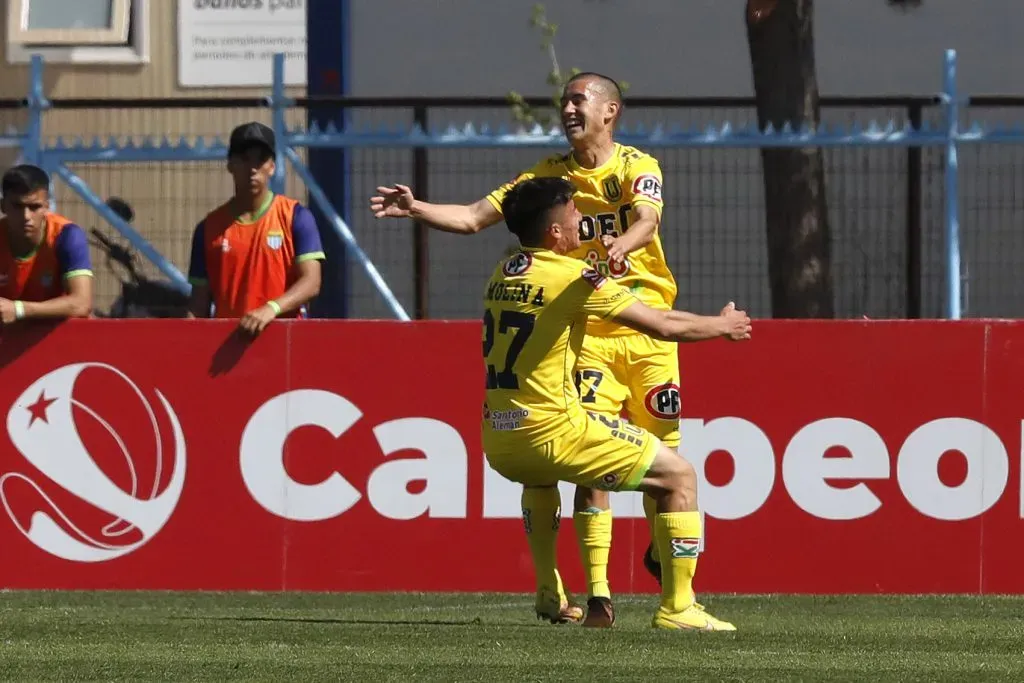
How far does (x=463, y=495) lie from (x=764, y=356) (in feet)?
5.59

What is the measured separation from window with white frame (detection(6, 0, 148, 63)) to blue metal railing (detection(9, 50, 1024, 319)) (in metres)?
5.19

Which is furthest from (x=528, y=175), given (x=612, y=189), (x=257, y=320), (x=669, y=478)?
(x=257, y=320)

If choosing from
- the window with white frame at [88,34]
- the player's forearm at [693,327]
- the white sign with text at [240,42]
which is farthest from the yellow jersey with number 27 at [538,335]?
the window with white frame at [88,34]

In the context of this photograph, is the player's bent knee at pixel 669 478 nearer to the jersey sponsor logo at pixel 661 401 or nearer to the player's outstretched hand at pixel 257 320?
the jersey sponsor logo at pixel 661 401

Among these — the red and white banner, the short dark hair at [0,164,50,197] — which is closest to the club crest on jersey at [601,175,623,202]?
the red and white banner

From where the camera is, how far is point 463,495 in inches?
398

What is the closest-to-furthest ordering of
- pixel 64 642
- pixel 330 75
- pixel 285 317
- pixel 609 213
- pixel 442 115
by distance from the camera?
pixel 64 642 → pixel 609 213 → pixel 285 317 → pixel 442 115 → pixel 330 75

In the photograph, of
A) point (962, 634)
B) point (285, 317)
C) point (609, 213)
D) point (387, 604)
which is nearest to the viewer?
point (962, 634)

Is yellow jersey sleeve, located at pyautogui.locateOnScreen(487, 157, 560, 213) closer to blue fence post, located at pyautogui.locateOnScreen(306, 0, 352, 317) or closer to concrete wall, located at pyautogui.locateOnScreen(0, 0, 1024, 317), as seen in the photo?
blue fence post, located at pyautogui.locateOnScreen(306, 0, 352, 317)

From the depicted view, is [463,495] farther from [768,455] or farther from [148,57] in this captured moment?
[148,57]

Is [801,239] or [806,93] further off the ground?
[806,93]

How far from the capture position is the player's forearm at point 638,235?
8000mm

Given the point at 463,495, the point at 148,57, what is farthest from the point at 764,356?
the point at 148,57

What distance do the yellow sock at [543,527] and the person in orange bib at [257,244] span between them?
218 cm
